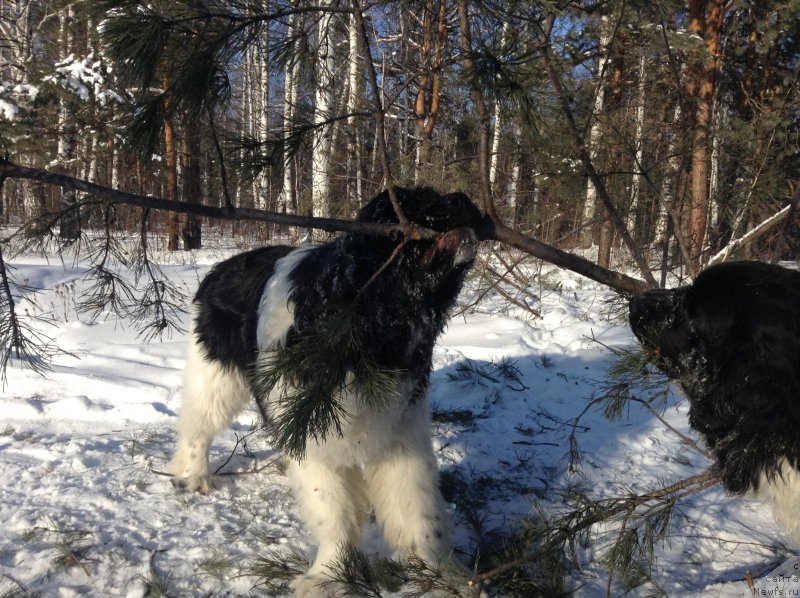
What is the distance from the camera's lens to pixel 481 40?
1976 millimetres

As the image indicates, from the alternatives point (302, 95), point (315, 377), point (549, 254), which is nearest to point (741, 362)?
point (549, 254)

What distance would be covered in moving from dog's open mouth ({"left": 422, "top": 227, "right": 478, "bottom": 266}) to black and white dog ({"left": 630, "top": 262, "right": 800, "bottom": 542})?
661 mm

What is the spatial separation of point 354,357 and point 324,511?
39.3 inches

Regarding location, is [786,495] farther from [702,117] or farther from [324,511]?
[702,117]

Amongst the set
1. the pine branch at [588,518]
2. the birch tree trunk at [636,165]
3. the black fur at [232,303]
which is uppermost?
the birch tree trunk at [636,165]

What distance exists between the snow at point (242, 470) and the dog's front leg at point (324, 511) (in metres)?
0.29

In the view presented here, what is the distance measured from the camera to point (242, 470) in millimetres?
3424

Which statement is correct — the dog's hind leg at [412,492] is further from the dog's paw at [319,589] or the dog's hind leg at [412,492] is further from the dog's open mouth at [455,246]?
the dog's open mouth at [455,246]

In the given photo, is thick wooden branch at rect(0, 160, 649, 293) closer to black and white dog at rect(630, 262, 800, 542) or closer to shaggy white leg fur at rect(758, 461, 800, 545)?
black and white dog at rect(630, 262, 800, 542)

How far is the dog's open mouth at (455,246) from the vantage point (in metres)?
1.73

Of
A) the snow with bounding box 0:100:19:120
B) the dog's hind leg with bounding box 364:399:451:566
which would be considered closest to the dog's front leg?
the dog's hind leg with bounding box 364:399:451:566

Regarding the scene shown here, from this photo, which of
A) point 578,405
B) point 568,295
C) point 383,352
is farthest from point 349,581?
point 568,295

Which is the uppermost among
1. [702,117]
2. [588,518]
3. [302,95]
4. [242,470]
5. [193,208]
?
[702,117]

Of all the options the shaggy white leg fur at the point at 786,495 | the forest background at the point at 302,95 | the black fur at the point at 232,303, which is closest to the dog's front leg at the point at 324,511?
the black fur at the point at 232,303
